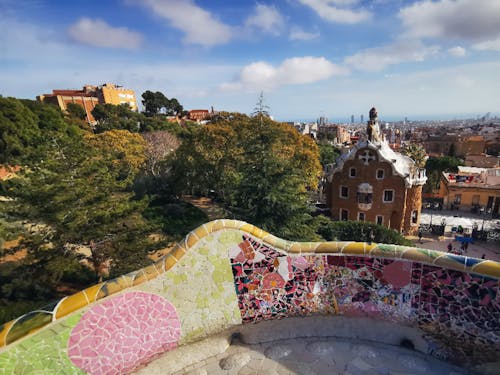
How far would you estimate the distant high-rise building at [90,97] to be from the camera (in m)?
56.6

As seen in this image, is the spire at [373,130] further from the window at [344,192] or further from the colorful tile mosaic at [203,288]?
the colorful tile mosaic at [203,288]

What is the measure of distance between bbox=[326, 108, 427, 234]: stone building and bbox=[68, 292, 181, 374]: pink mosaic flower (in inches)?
823

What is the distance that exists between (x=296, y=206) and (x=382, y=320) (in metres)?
7.31

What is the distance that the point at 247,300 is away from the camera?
20.3ft

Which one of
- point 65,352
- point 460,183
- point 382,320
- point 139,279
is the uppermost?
point 139,279

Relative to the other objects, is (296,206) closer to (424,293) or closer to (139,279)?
(424,293)

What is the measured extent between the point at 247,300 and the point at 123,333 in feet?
7.57

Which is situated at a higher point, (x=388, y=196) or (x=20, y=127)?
(x=20, y=127)

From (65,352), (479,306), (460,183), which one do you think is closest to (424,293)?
(479,306)

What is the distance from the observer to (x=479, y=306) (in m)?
5.07

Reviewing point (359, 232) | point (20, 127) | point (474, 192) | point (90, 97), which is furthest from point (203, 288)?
point (90, 97)

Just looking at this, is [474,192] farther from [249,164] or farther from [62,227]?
[62,227]

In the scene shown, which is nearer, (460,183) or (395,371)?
(395,371)

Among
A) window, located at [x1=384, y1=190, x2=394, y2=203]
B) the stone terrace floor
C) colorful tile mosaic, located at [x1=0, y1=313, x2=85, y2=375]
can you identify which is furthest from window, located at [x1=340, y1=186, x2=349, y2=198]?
colorful tile mosaic, located at [x1=0, y1=313, x2=85, y2=375]
